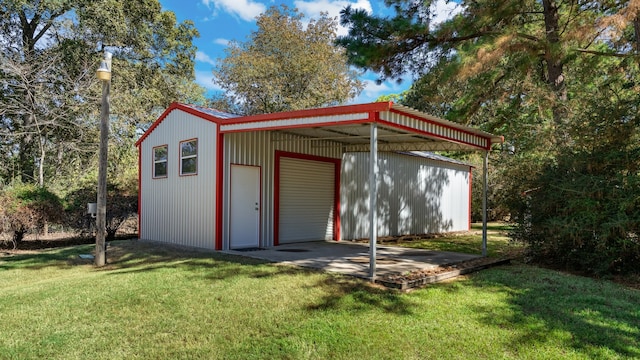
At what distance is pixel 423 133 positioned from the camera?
7.25 metres

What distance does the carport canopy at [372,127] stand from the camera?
613 cm

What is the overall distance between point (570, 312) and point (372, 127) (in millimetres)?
3336

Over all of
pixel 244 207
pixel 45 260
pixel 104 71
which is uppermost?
pixel 104 71

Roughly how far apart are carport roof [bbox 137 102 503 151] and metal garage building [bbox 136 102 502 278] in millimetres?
24

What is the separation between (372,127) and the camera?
6.12 meters

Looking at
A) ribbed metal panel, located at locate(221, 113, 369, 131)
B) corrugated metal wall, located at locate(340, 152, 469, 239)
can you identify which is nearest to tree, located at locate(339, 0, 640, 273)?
corrugated metal wall, located at locate(340, 152, 469, 239)

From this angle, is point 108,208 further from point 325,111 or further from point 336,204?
point 325,111

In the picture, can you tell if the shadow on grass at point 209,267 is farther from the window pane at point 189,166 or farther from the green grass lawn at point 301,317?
the window pane at point 189,166

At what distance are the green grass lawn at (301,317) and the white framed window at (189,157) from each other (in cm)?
318

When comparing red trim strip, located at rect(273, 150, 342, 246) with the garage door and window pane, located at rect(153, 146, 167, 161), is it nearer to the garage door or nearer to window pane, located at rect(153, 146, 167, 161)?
the garage door

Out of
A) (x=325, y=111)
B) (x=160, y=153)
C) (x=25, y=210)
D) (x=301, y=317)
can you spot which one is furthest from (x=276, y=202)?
(x=25, y=210)

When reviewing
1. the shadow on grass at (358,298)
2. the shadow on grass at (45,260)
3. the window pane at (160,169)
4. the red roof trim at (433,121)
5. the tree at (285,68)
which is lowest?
the shadow on grass at (45,260)

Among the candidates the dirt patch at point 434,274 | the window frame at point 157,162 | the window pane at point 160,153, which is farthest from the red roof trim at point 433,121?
the window pane at point 160,153

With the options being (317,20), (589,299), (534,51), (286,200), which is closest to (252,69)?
(317,20)
